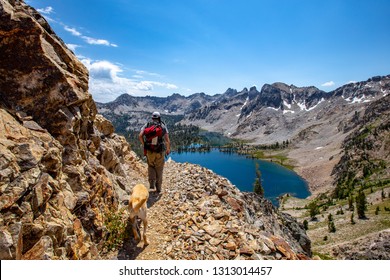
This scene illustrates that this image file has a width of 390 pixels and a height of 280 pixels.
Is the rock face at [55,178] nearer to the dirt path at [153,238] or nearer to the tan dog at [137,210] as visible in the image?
the dirt path at [153,238]

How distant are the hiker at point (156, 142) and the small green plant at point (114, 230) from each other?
4205 mm

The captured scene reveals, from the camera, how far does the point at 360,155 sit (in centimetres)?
16062

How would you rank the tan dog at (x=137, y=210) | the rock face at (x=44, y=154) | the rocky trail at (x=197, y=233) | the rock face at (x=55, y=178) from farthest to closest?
the tan dog at (x=137, y=210), the rocky trail at (x=197, y=233), the rock face at (x=55, y=178), the rock face at (x=44, y=154)

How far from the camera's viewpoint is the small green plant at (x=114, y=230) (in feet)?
34.6

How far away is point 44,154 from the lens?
8.82 m

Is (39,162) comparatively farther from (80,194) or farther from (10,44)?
(10,44)

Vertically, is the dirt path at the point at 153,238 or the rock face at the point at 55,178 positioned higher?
the rock face at the point at 55,178

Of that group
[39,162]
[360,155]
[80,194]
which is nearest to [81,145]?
[80,194]

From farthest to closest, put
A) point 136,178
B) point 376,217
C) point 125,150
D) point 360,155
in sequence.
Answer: point 360,155 < point 376,217 < point 125,150 < point 136,178

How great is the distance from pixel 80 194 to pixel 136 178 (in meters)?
8.96

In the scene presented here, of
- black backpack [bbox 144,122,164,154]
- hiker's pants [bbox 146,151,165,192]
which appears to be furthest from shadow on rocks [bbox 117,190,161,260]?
black backpack [bbox 144,122,164,154]

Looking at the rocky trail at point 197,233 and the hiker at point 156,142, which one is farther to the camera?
the hiker at point 156,142

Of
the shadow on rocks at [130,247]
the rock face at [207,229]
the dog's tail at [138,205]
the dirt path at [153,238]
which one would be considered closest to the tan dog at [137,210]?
the dog's tail at [138,205]

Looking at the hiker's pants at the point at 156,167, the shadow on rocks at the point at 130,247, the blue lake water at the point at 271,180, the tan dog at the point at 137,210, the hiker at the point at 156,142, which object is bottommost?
the blue lake water at the point at 271,180
